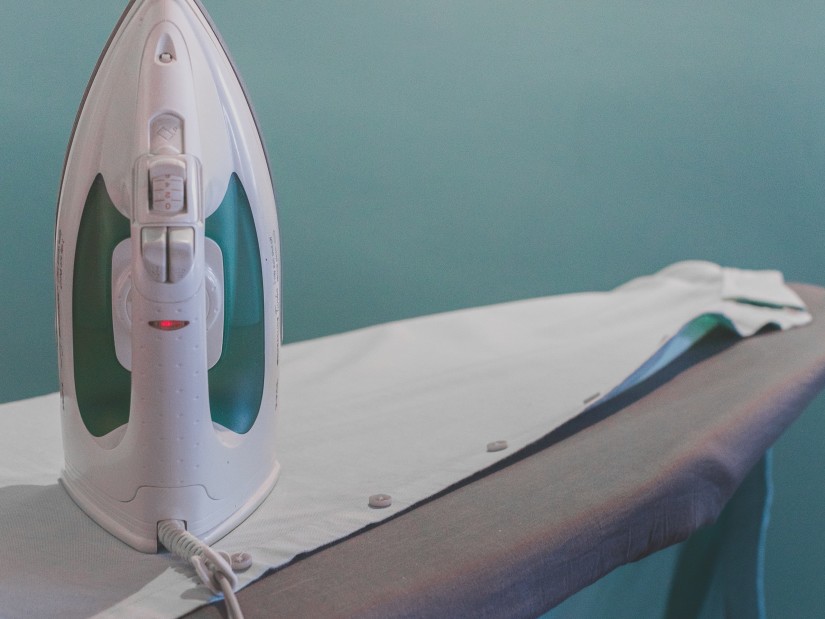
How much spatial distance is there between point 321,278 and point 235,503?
1063mm

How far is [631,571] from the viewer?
778 mm

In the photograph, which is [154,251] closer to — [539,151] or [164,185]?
[164,185]

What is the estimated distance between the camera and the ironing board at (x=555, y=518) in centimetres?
44

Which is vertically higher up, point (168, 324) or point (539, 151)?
point (539, 151)

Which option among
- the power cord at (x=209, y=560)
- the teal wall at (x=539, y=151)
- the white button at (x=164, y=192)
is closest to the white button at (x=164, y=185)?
the white button at (x=164, y=192)

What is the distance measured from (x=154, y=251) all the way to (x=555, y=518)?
29 cm

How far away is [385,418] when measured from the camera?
0.77m

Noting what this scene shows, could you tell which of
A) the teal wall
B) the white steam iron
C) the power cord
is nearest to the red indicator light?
the white steam iron

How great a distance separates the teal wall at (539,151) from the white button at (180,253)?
979 millimetres

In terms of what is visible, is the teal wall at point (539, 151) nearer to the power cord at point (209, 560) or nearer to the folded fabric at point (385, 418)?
the folded fabric at point (385, 418)

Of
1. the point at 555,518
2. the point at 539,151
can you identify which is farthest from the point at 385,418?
the point at 539,151

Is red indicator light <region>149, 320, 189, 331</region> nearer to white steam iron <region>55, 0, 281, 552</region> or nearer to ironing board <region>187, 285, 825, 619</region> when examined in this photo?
white steam iron <region>55, 0, 281, 552</region>

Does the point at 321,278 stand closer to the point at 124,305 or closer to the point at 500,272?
the point at 500,272

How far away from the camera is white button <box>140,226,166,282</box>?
0.46 m
